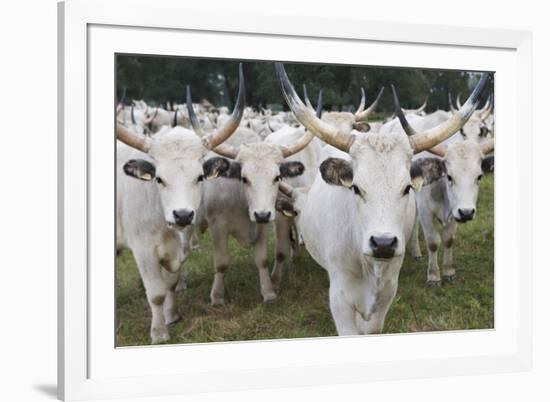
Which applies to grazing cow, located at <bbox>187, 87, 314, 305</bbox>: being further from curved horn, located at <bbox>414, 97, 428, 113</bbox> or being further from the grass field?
curved horn, located at <bbox>414, 97, 428, 113</bbox>

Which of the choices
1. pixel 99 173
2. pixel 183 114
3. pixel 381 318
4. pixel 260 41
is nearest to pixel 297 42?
pixel 260 41

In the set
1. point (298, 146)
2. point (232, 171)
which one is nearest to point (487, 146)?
point (298, 146)

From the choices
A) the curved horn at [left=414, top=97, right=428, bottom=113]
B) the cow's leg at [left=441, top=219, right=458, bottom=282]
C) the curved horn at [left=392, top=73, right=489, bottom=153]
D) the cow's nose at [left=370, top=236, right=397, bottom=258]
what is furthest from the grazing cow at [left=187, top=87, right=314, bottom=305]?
the cow's leg at [left=441, top=219, right=458, bottom=282]

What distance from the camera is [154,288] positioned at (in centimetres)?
482

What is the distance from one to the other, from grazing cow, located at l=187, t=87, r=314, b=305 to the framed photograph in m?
0.01

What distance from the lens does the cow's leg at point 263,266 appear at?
16.6 feet

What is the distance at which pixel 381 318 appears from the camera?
5027mm

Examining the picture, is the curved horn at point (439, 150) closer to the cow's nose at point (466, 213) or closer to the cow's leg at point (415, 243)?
the cow's nose at point (466, 213)

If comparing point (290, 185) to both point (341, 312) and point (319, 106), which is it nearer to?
point (319, 106)

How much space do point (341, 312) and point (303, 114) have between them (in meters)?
1.23

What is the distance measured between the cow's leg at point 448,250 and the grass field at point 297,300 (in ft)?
0.14

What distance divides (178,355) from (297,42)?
6.56 ft

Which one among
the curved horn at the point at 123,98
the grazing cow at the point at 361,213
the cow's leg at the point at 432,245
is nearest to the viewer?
the grazing cow at the point at 361,213

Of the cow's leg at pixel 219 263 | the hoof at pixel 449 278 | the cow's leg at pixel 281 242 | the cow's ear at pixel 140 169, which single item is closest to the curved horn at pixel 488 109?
the hoof at pixel 449 278
